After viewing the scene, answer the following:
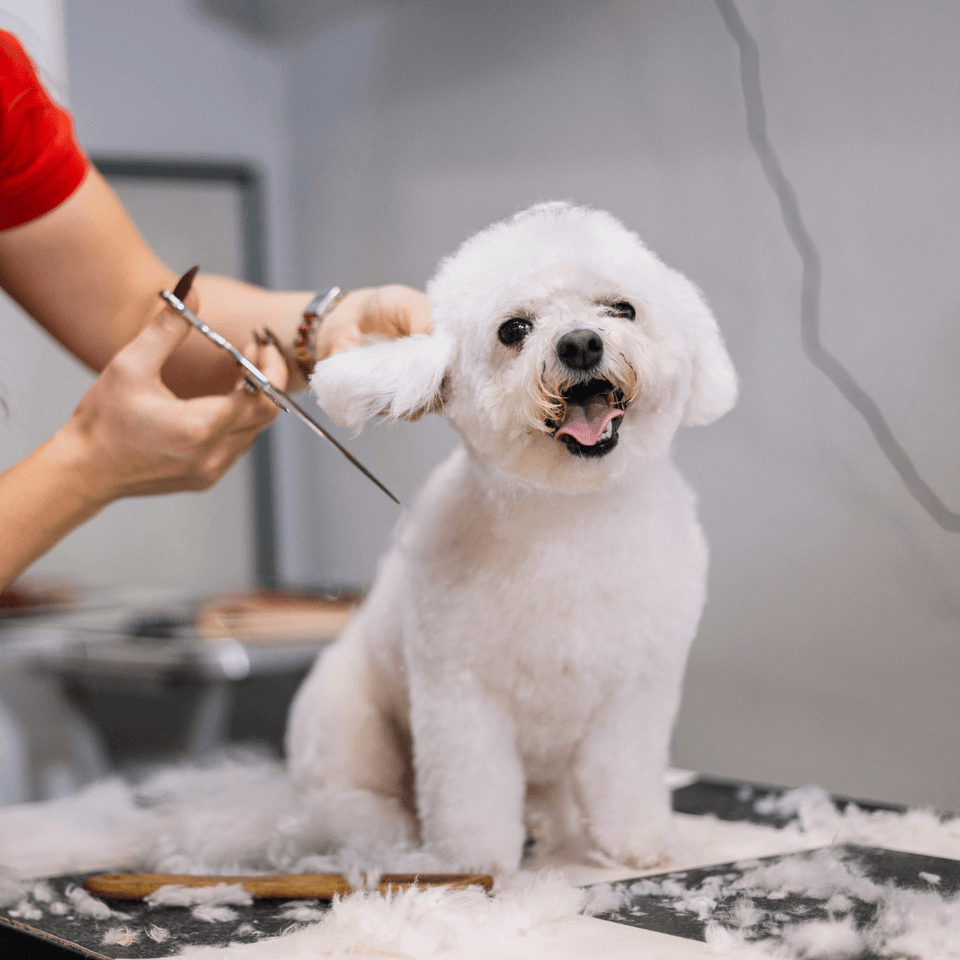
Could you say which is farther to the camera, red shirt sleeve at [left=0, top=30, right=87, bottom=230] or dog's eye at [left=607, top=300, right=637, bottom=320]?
red shirt sleeve at [left=0, top=30, right=87, bottom=230]

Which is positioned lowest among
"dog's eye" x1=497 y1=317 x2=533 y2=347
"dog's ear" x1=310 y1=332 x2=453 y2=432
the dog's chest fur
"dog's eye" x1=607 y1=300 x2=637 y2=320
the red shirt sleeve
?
the dog's chest fur

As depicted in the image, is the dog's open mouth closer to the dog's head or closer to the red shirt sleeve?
the dog's head

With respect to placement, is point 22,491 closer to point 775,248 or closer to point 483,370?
point 483,370

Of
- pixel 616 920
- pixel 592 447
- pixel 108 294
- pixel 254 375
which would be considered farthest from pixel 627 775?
pixel 108 294

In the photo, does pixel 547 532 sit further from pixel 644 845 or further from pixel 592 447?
pixel 644 845

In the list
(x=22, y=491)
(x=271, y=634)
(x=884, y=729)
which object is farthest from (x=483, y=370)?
(x=271, y=634)

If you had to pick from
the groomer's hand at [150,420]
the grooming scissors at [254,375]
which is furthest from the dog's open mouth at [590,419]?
the groomer's hand at [150,420]

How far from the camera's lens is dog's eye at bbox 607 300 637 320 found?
0.68 metres

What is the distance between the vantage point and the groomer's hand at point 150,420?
0.77 m

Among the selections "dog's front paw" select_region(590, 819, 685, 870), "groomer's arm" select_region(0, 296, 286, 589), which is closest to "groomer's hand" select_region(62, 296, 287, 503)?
"groomer's arm" select_region(0, 296, 286, 589)

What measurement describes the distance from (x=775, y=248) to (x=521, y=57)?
1.40ft

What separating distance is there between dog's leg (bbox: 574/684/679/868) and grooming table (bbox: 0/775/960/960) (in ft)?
0.14

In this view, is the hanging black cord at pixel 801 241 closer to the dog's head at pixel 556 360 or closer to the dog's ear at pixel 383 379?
the dog's head at pixel 556 360

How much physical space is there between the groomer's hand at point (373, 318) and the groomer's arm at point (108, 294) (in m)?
0.01
